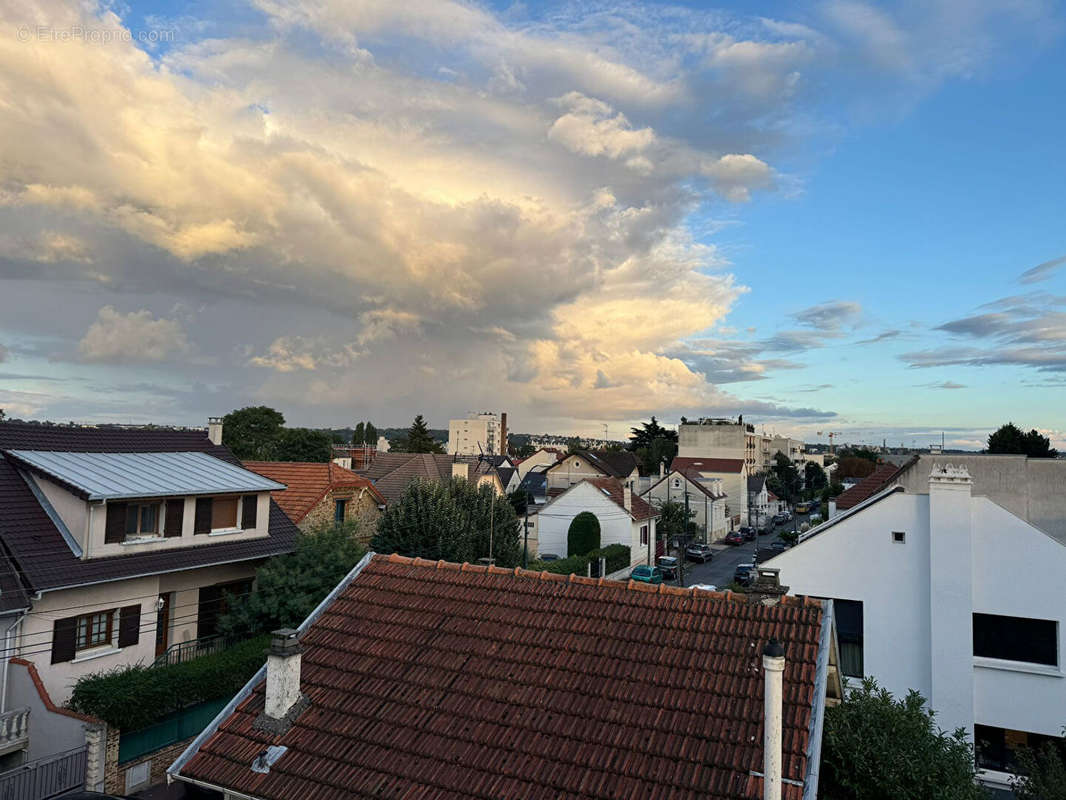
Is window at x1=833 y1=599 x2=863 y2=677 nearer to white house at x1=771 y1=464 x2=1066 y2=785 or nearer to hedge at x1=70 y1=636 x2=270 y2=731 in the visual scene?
white house at x1=771 y1=464 x2=1066 y2=785

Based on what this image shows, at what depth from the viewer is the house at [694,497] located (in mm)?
61219

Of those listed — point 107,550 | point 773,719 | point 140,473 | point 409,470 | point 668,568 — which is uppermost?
point 140,473

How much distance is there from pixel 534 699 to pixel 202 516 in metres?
15.4

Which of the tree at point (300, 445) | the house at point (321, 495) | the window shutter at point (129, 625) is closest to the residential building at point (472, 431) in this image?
the tree at point (300, 445)

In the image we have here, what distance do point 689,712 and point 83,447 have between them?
20927 mm

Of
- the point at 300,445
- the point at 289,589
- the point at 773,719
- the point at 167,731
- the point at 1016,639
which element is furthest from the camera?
the point at 300,445

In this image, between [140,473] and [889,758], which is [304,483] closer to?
[140,473]

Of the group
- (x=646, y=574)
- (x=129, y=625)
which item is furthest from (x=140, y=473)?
(x=646, y=574)

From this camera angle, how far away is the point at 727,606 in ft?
31.8

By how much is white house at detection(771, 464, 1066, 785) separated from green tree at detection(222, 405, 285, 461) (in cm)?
7407

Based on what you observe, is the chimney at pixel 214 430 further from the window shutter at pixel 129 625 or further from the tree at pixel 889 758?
the tree at pixel 889 758

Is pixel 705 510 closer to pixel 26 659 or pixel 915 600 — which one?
pixel 915 600

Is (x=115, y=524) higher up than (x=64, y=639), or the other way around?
(x=115, y=524)

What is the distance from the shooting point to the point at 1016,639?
Answer: 52.9ft
